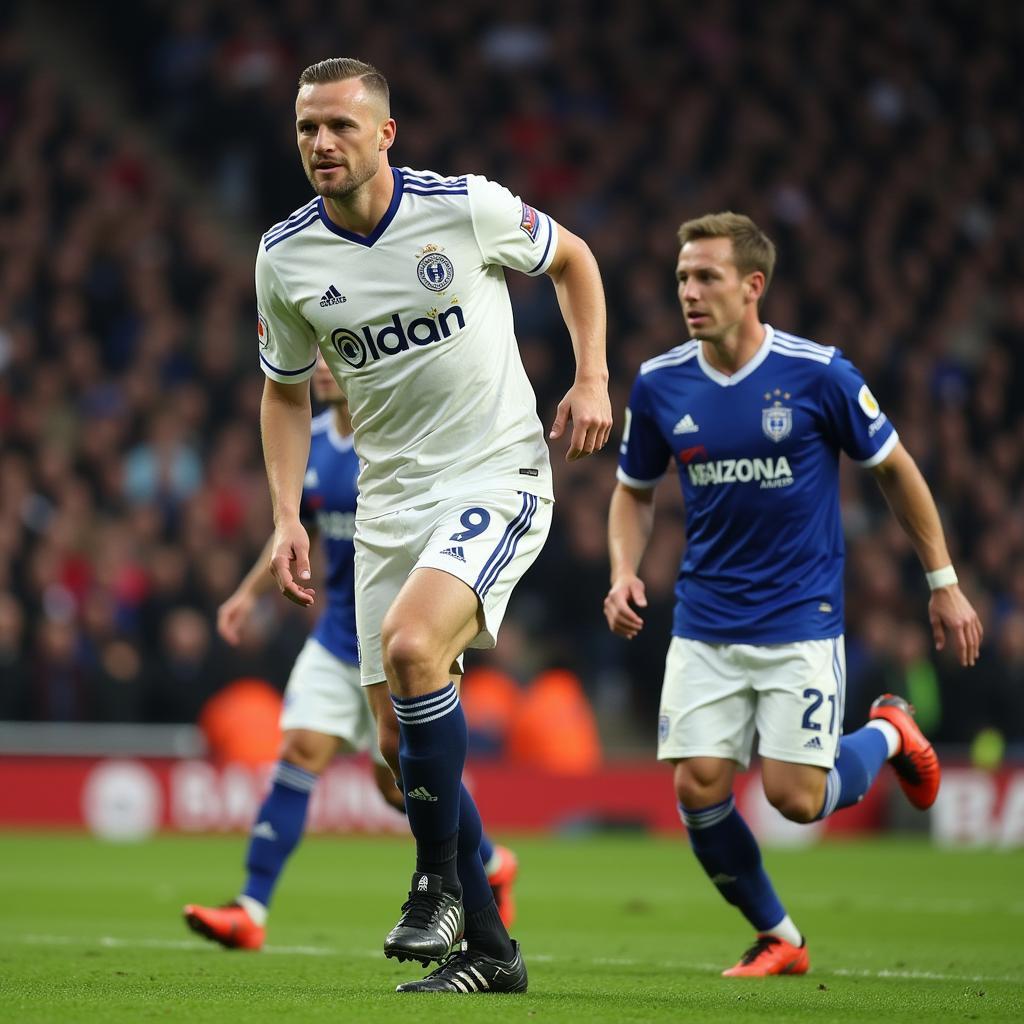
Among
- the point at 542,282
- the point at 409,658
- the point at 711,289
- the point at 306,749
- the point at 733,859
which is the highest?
the point at 542,282

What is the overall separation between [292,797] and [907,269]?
14.9m

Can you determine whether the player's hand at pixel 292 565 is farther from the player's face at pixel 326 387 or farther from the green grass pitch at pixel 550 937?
the player's face at pixel 326 387

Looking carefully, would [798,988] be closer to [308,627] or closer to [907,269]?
[308,627]

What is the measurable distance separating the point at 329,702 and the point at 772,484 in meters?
2.29

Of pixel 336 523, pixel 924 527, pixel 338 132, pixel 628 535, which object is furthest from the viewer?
pixel 336 523

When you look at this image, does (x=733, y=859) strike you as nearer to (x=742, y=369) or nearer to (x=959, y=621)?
(x=959, y=621)

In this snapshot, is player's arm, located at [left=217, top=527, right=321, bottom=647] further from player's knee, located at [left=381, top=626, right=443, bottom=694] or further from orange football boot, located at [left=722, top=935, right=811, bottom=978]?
player's knee, located at [left=381, top=626, right=443, bottom=694]

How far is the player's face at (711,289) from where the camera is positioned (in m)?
6.97

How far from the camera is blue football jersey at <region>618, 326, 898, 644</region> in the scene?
6.88 metres

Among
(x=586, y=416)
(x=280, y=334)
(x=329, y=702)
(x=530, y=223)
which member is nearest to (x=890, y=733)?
(x=329, y=702)

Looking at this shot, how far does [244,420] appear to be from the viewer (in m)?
17.9

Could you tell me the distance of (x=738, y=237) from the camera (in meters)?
7.05

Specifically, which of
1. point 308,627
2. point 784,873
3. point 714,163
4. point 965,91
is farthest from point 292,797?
point 965,91

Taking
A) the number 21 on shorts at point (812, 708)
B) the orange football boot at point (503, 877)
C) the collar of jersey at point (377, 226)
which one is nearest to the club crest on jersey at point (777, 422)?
the number 21 on shorts at point (812, 708)
